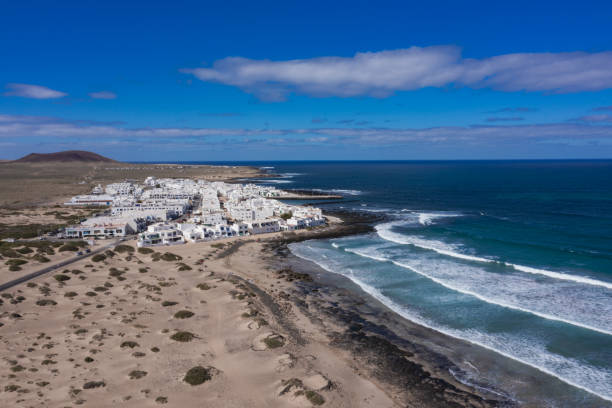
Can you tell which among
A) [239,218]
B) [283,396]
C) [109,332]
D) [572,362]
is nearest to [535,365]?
[572,362]

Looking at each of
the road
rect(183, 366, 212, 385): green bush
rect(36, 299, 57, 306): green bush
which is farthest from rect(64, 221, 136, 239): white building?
rect(183, 366, 212, 385): green bush

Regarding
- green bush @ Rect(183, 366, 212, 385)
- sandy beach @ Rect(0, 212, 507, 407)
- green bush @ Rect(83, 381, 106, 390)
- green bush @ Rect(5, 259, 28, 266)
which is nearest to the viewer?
green bush @ Rect(83, 381, 106, 390)

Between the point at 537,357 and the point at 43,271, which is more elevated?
the point at 43,271

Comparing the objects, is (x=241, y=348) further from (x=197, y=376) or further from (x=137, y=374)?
(x=137, y=374)

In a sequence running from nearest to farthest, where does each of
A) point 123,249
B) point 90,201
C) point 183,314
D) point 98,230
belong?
point 183,314
point 123,249
point 98,230
point 90,201

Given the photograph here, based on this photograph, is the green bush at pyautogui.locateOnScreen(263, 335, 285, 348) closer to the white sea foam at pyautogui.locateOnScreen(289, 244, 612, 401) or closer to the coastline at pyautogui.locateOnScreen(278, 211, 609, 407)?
the coastline at pyautogui.locateOnScreen(278, 211, 609, 407)

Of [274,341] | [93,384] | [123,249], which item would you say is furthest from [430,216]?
[93,384]

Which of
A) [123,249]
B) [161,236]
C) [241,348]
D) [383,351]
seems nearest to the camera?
[241,348]
